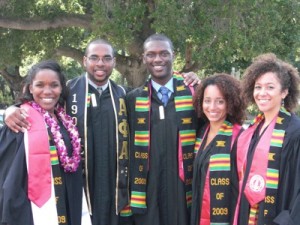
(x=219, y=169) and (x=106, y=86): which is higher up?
(x=106, y=86)

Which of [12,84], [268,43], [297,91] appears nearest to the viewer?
[297,91]

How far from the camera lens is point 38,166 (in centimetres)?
342

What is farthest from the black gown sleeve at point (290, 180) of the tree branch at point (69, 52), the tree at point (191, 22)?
the tree branch at point (69, 52)

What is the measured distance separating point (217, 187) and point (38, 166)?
139 centimetres

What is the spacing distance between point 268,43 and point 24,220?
7.95m

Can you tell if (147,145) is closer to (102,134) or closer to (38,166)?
(102,134)

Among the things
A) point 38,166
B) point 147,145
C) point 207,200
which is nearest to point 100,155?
point 147,145

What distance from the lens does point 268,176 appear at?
327 centimetres

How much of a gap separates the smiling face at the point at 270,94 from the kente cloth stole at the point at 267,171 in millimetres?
66

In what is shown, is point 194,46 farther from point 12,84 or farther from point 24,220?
point 12,84

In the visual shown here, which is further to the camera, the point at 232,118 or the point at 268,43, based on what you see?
the point at 268,43

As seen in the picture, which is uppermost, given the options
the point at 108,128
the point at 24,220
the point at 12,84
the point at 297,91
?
the point at 12,84

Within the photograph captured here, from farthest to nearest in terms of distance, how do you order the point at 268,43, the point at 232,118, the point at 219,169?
the point at 268,43 < the point at 232,118 < the point at 219,169

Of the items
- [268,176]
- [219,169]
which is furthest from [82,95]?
[268,176]
